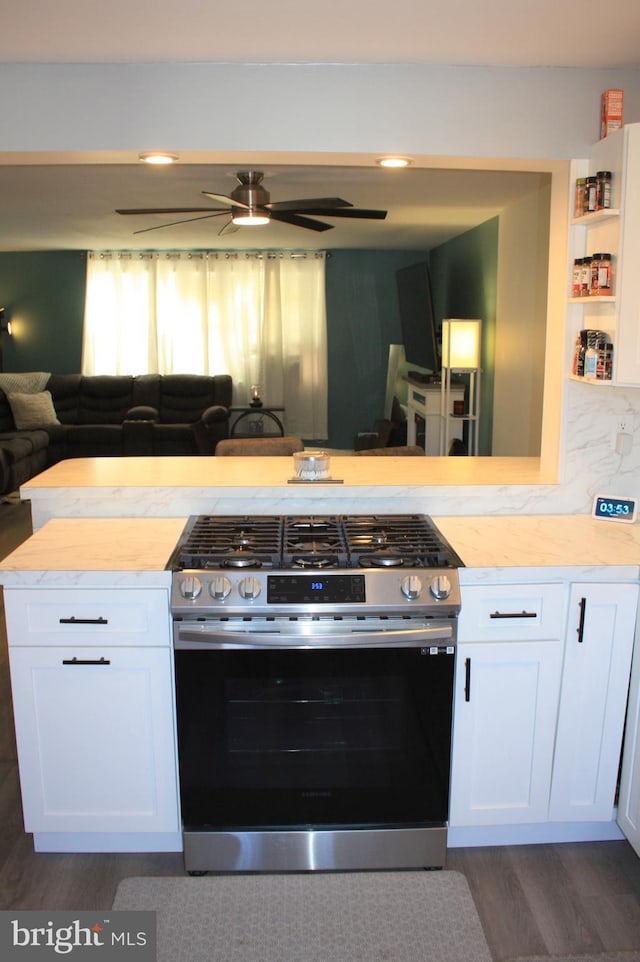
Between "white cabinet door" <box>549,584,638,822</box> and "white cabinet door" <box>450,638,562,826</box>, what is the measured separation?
39mm

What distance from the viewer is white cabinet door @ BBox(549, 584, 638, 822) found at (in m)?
2.28

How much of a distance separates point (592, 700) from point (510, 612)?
1.21 ft

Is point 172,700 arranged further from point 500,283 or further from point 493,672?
point 500,283

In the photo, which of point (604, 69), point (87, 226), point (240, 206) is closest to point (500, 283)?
point (240, 206)

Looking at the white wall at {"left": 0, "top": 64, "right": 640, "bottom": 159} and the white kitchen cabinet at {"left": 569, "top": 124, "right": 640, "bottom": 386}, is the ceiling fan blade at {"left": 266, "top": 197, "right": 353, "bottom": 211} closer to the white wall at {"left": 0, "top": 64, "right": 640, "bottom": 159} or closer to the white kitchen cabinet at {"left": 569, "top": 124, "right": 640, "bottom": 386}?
the white wall at {"left": 0, "top": 64, "right": 640, "bottom": 159}

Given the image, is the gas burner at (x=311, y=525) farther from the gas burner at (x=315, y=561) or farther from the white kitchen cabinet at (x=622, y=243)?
the white kitchen cabinet at (x=622, y=243)

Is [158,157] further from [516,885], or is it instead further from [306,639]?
[516,885]

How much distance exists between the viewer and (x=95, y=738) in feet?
7.52

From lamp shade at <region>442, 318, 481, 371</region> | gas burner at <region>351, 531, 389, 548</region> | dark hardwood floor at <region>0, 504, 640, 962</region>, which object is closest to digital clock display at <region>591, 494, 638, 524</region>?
gas burner at <region>351, 531, 389, 548</region>

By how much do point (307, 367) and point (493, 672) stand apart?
289 inches

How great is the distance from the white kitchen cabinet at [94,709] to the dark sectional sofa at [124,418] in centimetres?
518

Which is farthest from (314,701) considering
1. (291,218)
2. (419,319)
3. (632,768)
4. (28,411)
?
(28,411)

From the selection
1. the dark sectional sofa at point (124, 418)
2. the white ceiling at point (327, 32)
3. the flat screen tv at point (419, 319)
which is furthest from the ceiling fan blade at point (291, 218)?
the dark sectional sofa at point (124, 418)

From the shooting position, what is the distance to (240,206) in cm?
412
